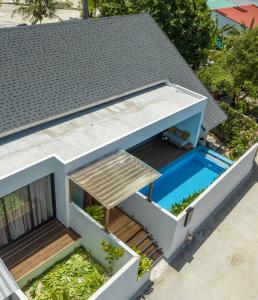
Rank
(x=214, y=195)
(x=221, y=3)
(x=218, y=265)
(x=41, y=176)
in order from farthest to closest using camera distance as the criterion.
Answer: (x=221, y=3)
(x=214, y=195)
(x=218, y=265)
(x=41, y=176)

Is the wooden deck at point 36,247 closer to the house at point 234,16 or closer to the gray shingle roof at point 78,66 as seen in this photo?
the gray shingle roof at point 78,66

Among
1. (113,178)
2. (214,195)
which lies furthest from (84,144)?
(214,195)

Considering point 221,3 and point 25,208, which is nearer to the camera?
point 25,208

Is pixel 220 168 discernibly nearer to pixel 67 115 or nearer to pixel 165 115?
pixel 165 115

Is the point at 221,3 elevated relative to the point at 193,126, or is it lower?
elevated

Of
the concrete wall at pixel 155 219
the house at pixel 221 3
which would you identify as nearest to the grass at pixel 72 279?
the concrete wall at pixel 155 219

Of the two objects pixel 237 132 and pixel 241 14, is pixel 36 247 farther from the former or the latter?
pixel 241 14
